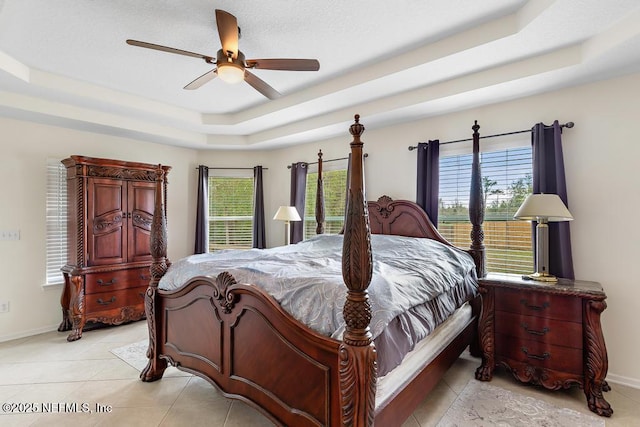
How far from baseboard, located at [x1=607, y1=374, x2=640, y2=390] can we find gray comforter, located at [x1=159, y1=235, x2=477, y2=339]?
1320mm

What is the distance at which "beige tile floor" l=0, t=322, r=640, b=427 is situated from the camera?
7.00 feet

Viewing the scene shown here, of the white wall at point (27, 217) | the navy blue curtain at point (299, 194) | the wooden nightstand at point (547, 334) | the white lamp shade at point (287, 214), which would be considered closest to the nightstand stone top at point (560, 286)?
the wooden nightstand at point (547, 334)

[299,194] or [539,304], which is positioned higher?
[299,194]

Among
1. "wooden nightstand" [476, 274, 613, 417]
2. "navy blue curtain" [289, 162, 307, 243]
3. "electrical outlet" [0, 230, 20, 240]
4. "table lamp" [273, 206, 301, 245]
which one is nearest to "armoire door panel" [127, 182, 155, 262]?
"electrical outlet" [0, 230, 20, 240]

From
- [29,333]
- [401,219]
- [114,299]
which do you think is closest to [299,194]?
[401,219]

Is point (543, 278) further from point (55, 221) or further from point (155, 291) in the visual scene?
point (55, 221)

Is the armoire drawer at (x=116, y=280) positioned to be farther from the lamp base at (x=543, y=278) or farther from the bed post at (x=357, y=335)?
the lamp base at (x=543, y=278)

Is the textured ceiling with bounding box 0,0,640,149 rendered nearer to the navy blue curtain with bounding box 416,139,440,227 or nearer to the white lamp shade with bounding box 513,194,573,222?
the navy blue curtain with bounding box 416,139,440,227

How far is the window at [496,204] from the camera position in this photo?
3164 mm

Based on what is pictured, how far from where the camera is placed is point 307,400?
1638 mm

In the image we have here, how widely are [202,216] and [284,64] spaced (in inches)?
139

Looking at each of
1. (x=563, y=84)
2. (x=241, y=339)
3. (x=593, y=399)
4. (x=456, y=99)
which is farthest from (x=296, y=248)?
(x=563, y=84)

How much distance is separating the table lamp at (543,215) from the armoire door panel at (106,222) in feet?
14.5

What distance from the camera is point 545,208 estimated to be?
2545 millimetres
